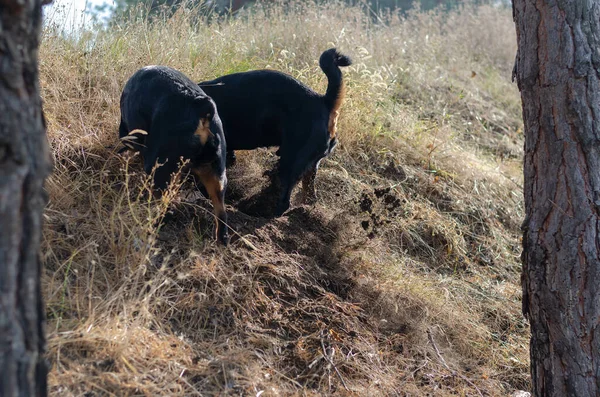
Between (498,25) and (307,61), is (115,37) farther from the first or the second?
(498,25)

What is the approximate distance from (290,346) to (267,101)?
90.5 inches

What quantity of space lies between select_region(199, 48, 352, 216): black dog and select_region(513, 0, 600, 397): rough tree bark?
1993 mm

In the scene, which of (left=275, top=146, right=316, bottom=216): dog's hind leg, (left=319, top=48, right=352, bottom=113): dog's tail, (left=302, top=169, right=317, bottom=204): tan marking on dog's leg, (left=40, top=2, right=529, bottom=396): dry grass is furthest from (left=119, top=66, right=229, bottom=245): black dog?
(left=302, top=169, right=317, bottom=204): tan marking on dog's leg

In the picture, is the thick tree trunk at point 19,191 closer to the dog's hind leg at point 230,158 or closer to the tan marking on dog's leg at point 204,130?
the tan marking on dog's leg at point 204,130

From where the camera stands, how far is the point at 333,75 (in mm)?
5414

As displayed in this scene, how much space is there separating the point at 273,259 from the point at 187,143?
1021 mm

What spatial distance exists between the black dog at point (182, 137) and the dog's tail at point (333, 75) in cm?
118

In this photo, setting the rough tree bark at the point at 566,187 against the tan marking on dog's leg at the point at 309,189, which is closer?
the rough tree bark at the point at 566,187

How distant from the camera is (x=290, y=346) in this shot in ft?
13.2

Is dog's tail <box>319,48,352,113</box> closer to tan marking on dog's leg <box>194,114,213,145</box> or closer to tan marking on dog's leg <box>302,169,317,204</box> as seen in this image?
tan marking on dog's leg <box>302,169,317,204</box>

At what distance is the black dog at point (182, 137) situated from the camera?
444 cm

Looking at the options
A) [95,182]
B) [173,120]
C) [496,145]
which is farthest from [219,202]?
[496,145]

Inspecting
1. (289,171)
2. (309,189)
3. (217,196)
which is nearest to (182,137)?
(217,196)

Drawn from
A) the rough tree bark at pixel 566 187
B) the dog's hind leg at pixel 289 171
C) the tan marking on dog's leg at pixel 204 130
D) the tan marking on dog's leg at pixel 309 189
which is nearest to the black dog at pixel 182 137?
the tan marking on dog's leg at pixel 204 130
